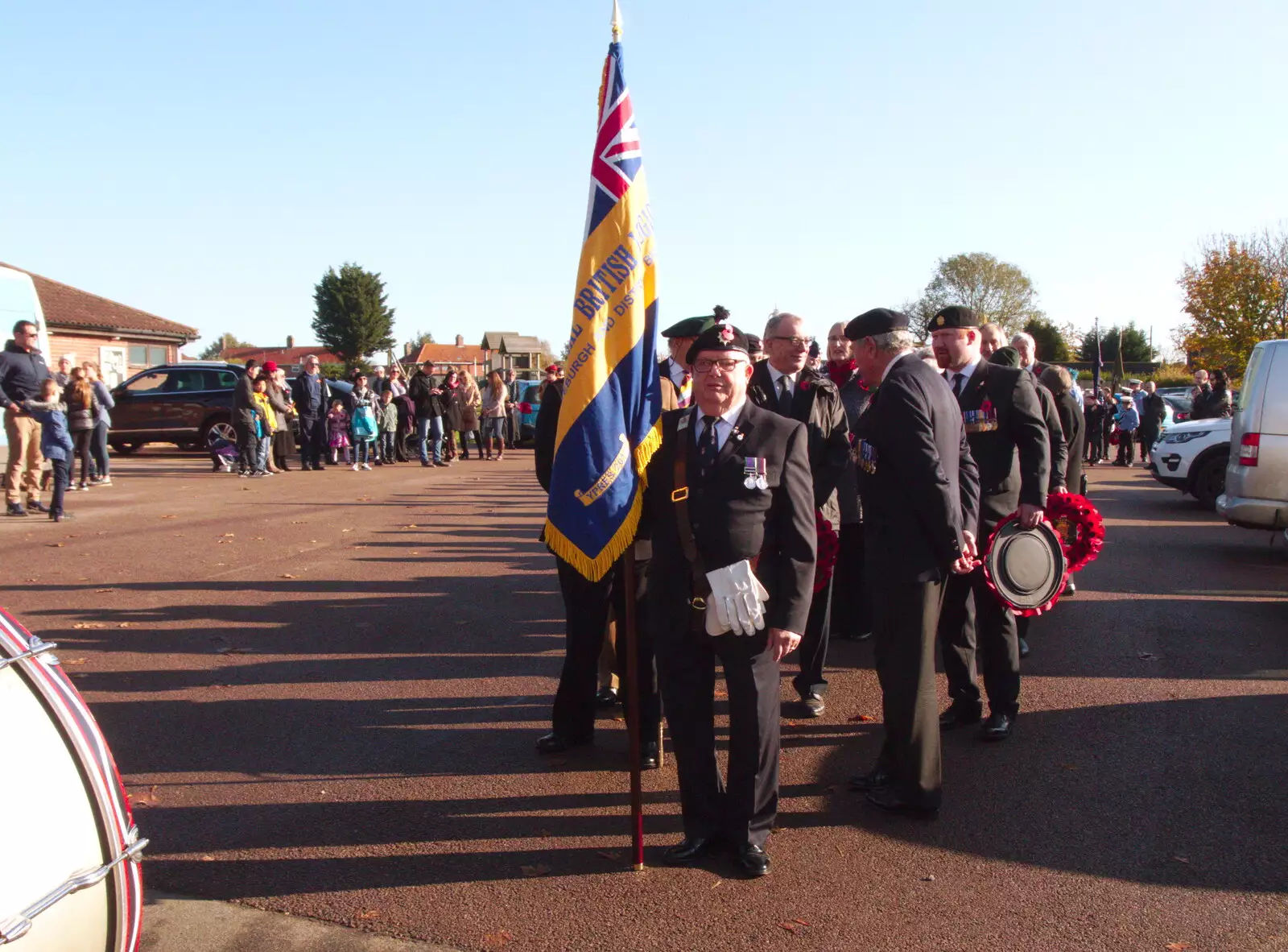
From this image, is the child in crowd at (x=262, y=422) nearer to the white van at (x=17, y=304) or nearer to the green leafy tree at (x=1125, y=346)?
the white van at (x=17, y=304)

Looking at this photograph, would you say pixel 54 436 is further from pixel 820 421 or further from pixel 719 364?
pixel 719 364

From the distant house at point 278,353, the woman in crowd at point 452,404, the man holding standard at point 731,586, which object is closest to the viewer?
the man holding standard at point 731,586

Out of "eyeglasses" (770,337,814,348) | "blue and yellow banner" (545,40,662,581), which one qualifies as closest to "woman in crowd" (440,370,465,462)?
"eyeglasses" (770,337,814,348)

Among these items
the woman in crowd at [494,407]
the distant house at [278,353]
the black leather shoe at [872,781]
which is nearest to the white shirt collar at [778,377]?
the black leather shoe at [872,781]

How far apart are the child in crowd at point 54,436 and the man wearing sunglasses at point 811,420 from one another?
1027 cm

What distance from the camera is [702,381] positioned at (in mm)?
4137

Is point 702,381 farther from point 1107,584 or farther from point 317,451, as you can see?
point 317,451

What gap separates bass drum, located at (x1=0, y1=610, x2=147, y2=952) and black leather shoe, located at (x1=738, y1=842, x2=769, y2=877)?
7.03ft

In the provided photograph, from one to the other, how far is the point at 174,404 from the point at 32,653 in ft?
76.7

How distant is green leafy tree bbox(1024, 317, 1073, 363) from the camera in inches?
3123

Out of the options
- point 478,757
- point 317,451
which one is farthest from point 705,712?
point 317,451

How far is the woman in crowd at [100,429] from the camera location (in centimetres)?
1675

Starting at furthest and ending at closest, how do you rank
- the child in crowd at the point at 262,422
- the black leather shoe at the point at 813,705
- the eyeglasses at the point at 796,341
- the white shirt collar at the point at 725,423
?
the child in crowd at the point at 262,422
the eyeglasses at the point at 796,341
the black leather shoe at the point at 813,705
the white shirt collar at the point at 725,423

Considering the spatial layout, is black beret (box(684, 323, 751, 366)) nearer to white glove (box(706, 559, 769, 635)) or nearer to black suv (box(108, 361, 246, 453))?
white glove (box(706, 559, 769, 635))
